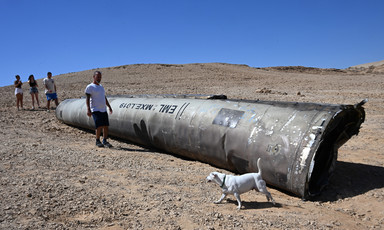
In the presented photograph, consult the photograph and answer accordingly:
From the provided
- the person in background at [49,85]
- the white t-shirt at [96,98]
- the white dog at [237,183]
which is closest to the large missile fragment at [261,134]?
the white dog at [237,183]

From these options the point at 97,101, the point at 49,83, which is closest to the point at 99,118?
the point at 97,101

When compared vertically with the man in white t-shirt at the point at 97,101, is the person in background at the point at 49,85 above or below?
above

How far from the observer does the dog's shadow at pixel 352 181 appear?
13.1ft

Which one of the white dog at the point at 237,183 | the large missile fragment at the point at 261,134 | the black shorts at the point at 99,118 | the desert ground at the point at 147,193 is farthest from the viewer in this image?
the black shorts at the point at 99,118

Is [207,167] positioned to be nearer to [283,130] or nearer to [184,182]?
[184,182]

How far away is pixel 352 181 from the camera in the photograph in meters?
4.35

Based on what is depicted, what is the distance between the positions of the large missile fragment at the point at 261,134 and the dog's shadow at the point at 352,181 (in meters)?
0.17

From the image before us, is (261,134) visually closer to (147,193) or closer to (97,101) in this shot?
(147,193)

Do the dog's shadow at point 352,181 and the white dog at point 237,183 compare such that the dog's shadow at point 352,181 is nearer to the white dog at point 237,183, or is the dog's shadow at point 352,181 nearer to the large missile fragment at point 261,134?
the large missile fragment at point 261,134

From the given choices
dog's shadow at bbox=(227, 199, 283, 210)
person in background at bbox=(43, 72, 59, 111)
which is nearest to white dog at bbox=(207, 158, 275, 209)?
dog's shadow at bbox=(227, 199, 283, 210)

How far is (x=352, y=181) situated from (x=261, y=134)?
1.52 metres

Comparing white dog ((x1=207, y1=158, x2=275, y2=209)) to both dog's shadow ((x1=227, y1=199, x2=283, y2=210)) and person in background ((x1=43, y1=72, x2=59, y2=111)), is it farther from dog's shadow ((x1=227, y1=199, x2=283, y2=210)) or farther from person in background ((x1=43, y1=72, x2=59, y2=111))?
person in background ((x1=43, y1=72, x2=59, y2=111))

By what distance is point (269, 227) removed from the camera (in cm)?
302

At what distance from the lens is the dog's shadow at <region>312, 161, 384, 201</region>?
4000 millimetres
